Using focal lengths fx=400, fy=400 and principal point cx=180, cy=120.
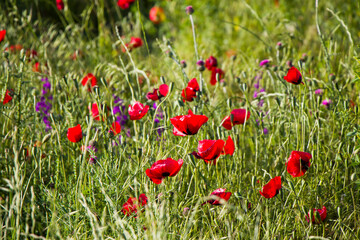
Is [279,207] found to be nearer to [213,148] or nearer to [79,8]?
[213,148]

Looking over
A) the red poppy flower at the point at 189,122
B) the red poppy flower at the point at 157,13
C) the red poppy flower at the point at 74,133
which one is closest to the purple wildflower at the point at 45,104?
the red poppy flower at the point at 74,133

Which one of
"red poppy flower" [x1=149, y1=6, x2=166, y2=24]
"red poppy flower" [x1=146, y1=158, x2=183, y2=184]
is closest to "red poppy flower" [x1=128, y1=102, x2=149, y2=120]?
"red poppy flower" [x1=146, y1=158, x2=183, y2=184]

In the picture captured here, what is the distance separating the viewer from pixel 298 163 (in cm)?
134

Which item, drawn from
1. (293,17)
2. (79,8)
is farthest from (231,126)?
(79,8)

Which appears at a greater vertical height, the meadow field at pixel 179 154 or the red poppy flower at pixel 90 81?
the red poppy flower at pixel 90 81

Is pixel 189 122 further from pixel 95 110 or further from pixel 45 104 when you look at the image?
pixel 45 104

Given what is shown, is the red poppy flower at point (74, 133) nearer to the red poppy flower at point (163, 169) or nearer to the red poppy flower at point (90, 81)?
the red poppy flower at point (163, 169)

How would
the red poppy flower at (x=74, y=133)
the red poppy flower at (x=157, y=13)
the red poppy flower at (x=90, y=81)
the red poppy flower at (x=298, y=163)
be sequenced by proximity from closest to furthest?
1. the red poppy flower at (x=298, y=163)
2. the red poppy flower at (x=74, y=133)
3. the red poppy flower at (x=90, y=81)
4. the red poppy flower at (x=157, y=13)

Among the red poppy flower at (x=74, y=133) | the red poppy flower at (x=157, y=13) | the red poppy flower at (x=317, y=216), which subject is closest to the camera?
the red poppy flower at (x=317, y=216)

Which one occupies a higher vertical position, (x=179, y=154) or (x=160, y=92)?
(x=160, y=92)

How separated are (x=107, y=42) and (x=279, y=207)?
2310 millimetres

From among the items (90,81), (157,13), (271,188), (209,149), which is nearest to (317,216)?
(271,188)

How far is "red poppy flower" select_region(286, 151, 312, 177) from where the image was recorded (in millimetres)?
1325

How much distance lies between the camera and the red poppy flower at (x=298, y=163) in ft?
4.35
